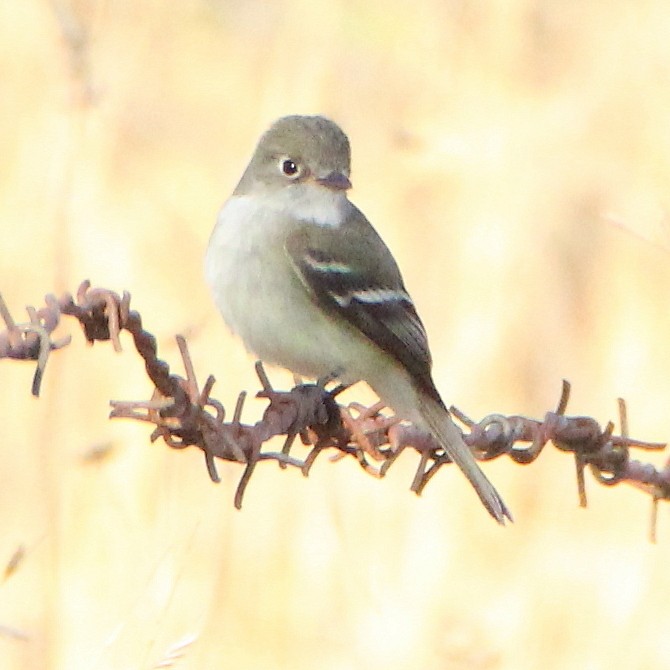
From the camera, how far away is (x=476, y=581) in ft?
18.6

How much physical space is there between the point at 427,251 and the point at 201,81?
135 centimetres

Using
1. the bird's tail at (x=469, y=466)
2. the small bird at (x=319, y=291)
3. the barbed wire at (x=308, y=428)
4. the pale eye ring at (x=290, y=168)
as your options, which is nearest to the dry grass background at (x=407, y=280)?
the pale eye ring at (x=290, y=168)

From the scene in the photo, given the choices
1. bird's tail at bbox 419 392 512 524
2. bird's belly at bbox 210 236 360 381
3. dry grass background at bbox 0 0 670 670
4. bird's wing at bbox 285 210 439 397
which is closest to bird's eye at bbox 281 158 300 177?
bird's wing at bbox 285 210 439 397

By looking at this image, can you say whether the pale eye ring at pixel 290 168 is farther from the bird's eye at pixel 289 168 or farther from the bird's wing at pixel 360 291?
the bird's wing at pixel 360 291

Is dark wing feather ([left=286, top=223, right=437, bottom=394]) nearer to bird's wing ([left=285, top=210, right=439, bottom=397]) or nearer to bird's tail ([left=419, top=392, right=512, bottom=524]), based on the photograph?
bird's wing ([left=285, top=210, right=439, bottom=397])

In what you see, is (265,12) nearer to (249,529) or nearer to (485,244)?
(485,244)

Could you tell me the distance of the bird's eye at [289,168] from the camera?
4379 mm

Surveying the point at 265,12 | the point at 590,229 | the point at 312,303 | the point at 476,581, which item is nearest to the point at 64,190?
the point at 312,303

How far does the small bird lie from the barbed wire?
315 mm

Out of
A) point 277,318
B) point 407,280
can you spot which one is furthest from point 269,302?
point 407,280

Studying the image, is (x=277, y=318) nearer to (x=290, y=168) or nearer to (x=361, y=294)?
(x=361, y=294)

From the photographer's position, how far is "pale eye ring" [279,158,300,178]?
14.4ft

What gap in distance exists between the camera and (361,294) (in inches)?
162

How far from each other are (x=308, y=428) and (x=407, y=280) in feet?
8.88
